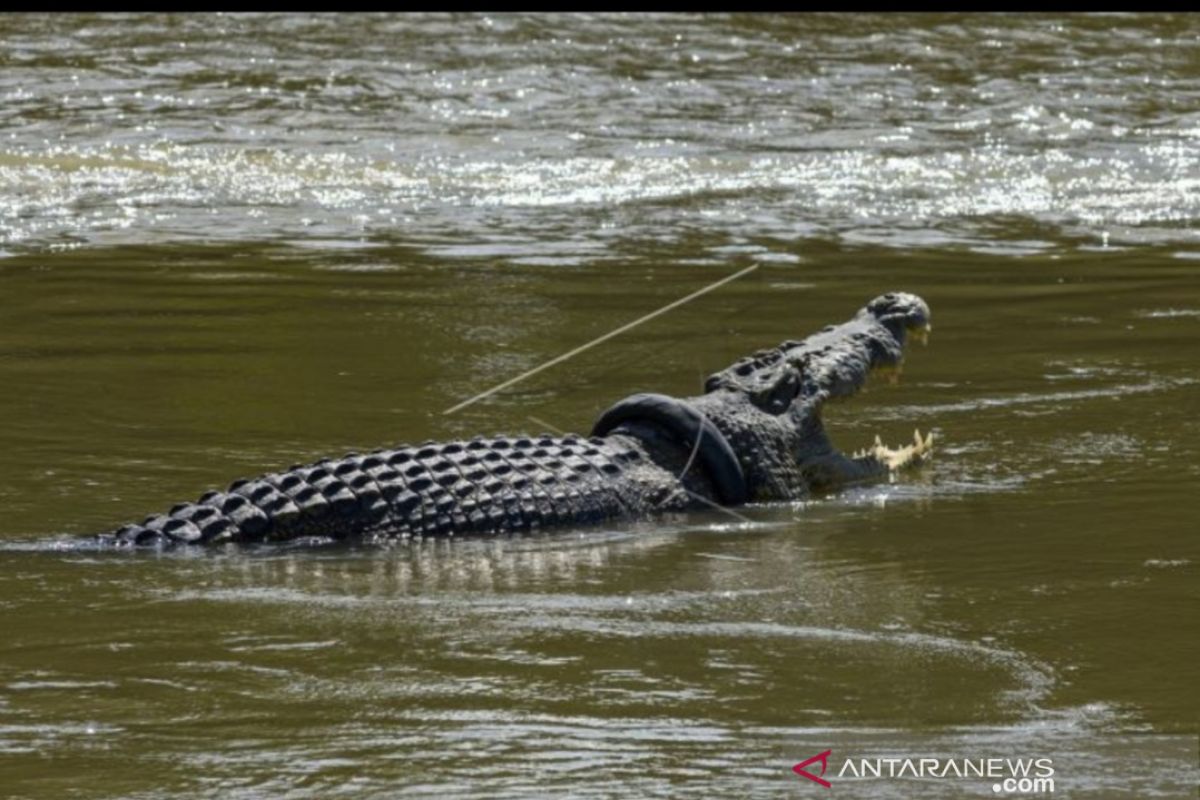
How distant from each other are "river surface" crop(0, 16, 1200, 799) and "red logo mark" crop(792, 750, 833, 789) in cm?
4

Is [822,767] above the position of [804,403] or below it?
below

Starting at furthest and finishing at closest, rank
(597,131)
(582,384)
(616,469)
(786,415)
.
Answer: (597,131)
(582,384)
(786,415)
(616,469)

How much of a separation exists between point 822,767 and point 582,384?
4.30 metres

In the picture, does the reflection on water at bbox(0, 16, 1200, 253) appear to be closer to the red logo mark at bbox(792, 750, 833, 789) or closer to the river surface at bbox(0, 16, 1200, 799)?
the river surface at bbox(0, 16, 1200, 799)

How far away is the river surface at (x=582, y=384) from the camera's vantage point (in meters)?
4.65

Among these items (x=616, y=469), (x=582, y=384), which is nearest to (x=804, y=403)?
(x=616, y=469)

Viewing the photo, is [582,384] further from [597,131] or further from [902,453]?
[597,131]

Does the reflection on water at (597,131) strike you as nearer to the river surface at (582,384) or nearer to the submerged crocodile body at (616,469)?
the river surface at (582,384)

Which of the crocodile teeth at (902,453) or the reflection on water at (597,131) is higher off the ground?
the reflection on water at (597,131)

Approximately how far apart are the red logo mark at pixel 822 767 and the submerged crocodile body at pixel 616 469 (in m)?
2.15

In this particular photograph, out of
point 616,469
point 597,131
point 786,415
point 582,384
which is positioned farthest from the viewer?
point 597,131

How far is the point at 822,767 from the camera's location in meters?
4.37

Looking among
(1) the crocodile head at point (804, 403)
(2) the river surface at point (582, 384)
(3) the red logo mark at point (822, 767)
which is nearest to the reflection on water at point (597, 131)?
(2) the river surface at point (582, 384)

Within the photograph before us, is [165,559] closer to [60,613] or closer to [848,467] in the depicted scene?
[60,613]
